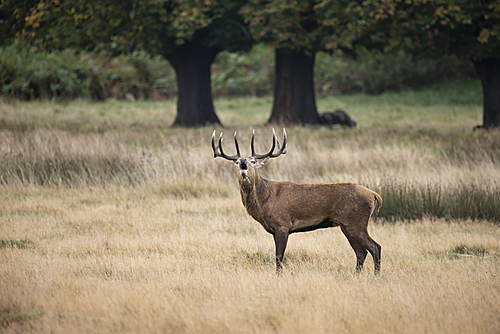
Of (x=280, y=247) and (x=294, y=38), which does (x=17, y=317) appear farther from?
(x=294, y=38)

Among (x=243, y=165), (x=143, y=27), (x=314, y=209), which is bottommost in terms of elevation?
(x=314, y=209)

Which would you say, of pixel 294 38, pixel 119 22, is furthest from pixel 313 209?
pixel 119 22

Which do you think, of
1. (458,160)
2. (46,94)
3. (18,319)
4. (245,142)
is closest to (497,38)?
(458,160)

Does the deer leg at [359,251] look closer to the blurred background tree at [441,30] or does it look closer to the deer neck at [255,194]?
the deer neck at [255,194]

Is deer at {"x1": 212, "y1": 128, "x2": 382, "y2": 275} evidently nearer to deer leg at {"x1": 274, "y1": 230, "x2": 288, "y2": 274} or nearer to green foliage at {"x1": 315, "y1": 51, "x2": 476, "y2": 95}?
deer leg at {"x1": 274, "y1": 230, "x2": 288, "y2": 274}

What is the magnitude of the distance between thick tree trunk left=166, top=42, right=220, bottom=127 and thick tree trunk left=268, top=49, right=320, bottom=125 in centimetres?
284

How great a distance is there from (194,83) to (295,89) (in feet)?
13.6

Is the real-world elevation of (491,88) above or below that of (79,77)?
below

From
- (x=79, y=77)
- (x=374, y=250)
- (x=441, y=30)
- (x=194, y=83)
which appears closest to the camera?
(x=374, y=250)

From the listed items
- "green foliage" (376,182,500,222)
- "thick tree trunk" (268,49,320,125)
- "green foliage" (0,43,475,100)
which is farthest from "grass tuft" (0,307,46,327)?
"green foliage" (0,43,475,100)

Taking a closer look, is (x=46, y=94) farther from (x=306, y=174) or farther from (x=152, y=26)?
(x=306, y=174)

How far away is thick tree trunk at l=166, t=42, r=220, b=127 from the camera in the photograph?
70.7 feet

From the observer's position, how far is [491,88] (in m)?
19.9

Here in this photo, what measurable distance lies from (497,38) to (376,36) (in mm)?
3819
